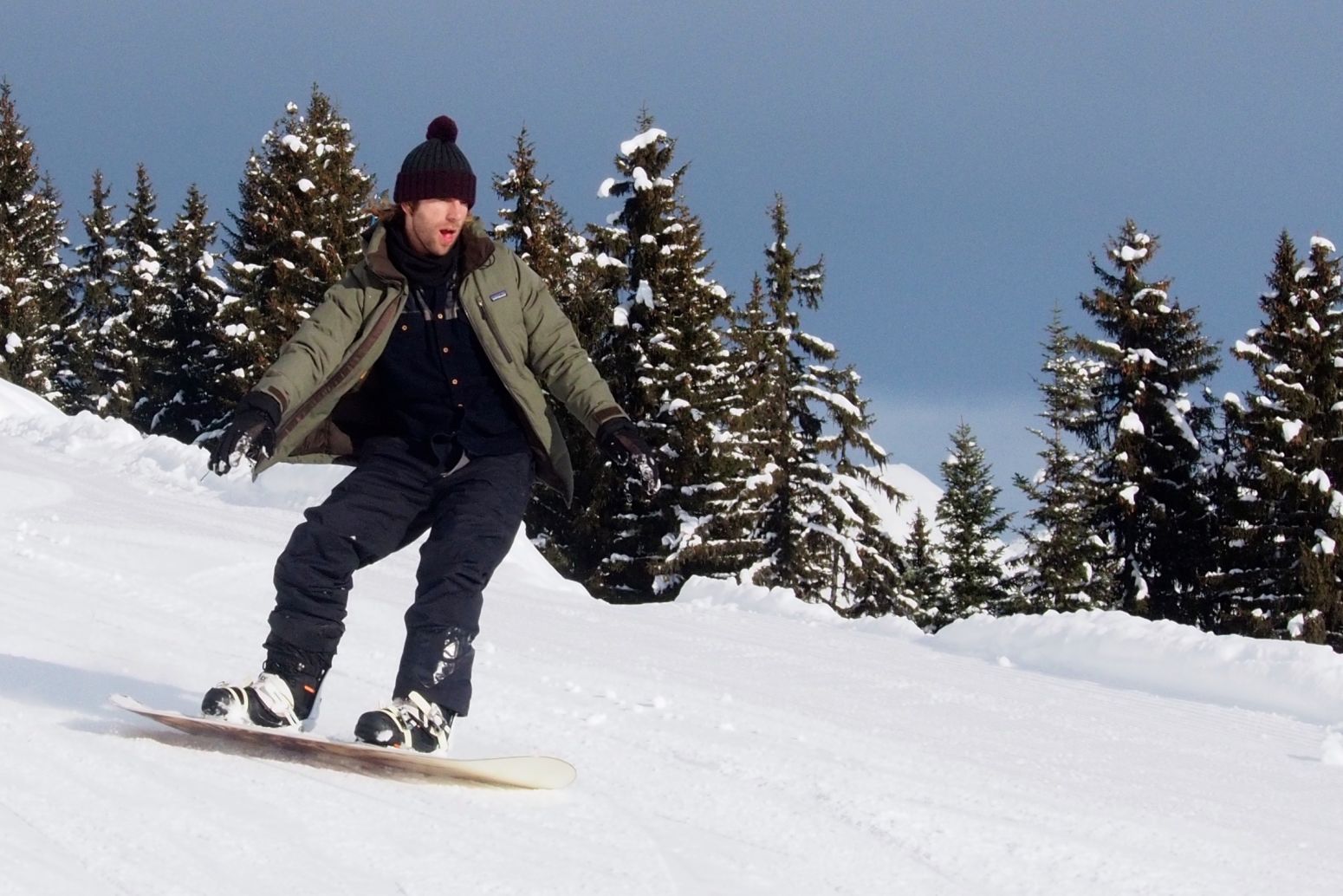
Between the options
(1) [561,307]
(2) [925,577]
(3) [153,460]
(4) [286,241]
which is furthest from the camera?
(2) [925,577]

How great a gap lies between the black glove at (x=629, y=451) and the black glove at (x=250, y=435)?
92 cm

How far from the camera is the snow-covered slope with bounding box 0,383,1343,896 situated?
2686mm

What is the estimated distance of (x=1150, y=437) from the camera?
29.4m

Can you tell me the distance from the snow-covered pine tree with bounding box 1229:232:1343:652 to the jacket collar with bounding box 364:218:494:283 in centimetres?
2422

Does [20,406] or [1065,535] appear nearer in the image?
[20,406]

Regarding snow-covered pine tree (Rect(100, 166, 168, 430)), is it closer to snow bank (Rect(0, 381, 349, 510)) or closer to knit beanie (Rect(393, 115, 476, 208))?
snow bank (Rect(0, 381, 349, 510))

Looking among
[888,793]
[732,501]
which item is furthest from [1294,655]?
[732,501]

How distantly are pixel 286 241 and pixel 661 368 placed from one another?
15.2 meters

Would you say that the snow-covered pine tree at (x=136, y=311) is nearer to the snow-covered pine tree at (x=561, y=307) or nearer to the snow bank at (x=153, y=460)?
the snow-covered pine tree at (x=561, y=307)

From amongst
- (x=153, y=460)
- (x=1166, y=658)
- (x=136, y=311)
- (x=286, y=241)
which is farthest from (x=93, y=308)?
(x=1166, y=658)

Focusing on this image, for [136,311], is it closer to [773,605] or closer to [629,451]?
[773,605]

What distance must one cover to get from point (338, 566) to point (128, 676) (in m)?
1.31

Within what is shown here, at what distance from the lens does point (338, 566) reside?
11.6 ft

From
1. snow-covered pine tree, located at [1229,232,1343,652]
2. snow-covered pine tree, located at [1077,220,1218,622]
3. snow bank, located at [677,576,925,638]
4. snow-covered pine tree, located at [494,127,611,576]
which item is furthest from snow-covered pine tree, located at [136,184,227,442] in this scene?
snow bank, located at [677,576,925,638]
